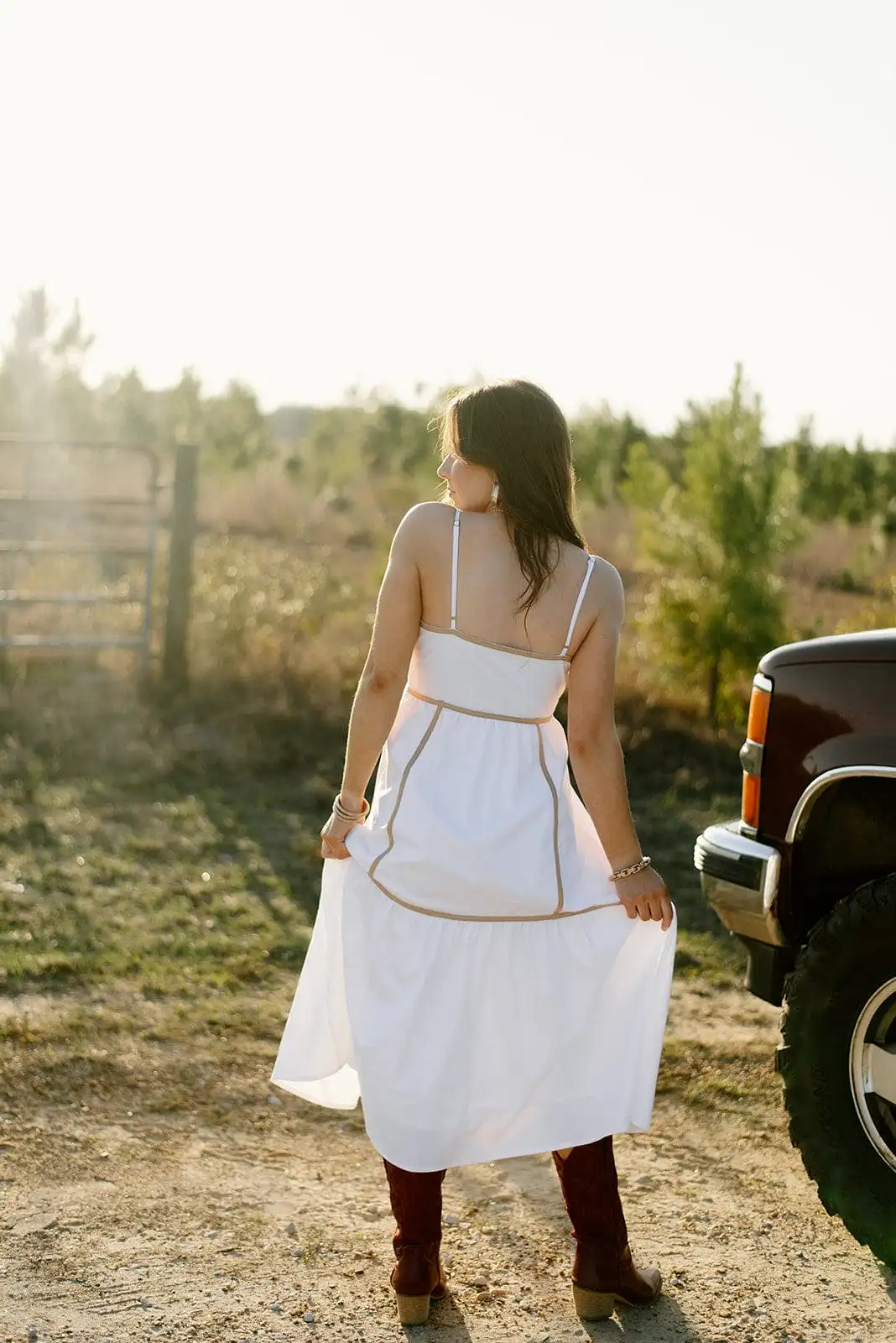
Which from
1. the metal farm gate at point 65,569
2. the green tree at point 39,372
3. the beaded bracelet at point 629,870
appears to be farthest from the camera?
the green tree at point 39,372

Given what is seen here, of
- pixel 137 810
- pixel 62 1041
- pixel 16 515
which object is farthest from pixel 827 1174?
pixel 16 515

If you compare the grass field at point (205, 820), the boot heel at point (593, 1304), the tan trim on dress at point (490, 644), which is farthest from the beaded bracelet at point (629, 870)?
the grass field at point (205, 820)

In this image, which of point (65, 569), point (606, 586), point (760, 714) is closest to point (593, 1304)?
point (760, 714)

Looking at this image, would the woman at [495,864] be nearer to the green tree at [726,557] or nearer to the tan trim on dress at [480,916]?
the tan trim on dress at [480,916]

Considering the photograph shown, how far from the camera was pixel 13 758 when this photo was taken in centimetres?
813

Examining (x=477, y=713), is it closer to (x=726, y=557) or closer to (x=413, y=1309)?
(x=413, y=1309)

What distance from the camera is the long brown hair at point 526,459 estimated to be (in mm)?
2932

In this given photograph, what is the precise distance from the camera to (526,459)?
294cm

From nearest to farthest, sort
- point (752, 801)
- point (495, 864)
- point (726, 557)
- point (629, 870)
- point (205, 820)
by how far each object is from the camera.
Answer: point (495, 864) → point (629, 870) → point (752, 801) → point (205, 820) → point (726, 557)

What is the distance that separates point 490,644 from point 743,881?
1.07 meters

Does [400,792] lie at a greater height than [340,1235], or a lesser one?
greater

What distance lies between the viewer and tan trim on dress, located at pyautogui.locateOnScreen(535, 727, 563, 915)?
297 cm

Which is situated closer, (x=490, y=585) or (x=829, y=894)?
(x=490, y=585)

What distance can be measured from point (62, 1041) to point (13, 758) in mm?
3757
